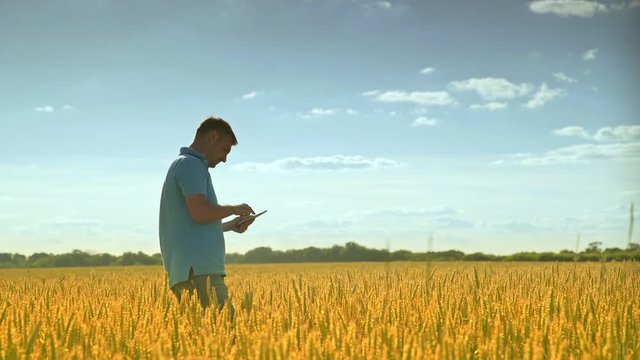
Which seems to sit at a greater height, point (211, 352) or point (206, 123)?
point (206, 123)

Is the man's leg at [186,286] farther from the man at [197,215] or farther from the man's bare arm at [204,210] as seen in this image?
the man's bare arm at [204,210]

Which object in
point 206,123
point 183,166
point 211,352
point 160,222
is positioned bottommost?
point 211,352

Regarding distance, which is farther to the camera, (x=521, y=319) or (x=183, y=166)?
(x=183, y=166)

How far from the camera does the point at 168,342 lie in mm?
2844

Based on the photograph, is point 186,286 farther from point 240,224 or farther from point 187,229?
point 240,224

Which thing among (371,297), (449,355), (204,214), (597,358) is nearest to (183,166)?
(204,214)

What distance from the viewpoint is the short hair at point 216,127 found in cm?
515

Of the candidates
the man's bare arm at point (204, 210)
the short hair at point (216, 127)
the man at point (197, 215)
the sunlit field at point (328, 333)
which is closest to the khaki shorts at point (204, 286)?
the man at point (197, 215)

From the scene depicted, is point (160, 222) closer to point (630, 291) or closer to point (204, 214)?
point (204, 214)

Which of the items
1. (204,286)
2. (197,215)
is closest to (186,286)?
(204,286)

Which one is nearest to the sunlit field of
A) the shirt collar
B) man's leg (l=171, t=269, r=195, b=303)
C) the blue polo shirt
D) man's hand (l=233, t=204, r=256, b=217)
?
man's leg (l=171, t=269, r=195, b=303)

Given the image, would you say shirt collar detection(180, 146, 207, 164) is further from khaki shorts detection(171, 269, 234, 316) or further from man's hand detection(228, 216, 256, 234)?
khaki shorts detection(171, 269, 234, 316)

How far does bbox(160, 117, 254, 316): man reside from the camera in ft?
16.1

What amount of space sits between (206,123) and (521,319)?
289 cm
